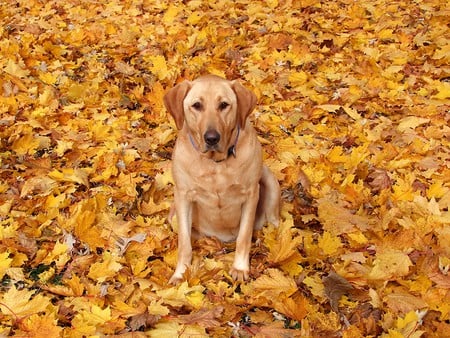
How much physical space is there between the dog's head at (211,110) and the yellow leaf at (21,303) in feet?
4.48

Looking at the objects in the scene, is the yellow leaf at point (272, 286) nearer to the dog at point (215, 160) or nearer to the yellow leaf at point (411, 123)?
the dog at point (215, 160)

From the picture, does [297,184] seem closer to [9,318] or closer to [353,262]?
[353,262]

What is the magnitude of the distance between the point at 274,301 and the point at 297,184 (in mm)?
1434

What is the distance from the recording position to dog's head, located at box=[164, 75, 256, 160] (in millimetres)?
3301

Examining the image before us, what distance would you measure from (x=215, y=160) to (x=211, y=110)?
1.12 ft

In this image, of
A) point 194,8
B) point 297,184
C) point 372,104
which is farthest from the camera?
point 194,8

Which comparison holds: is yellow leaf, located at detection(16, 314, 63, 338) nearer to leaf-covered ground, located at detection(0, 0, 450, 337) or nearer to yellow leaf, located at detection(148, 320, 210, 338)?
leaf-covered ground, located at detection(0, 0, 450, 337)

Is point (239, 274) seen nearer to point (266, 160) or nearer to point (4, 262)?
point (266, 160)

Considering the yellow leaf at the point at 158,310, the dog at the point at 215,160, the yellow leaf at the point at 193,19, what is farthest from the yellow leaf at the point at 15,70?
the yellow leaf at the point at 158,310

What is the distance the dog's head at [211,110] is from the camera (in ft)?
10.8

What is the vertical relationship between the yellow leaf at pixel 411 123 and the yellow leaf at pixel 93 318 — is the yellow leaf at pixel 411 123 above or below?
below

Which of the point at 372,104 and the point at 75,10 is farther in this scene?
the point at 75,10

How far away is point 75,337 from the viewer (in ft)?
9.41

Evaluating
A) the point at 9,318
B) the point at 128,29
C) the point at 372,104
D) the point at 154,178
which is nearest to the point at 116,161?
the point at 154,178
